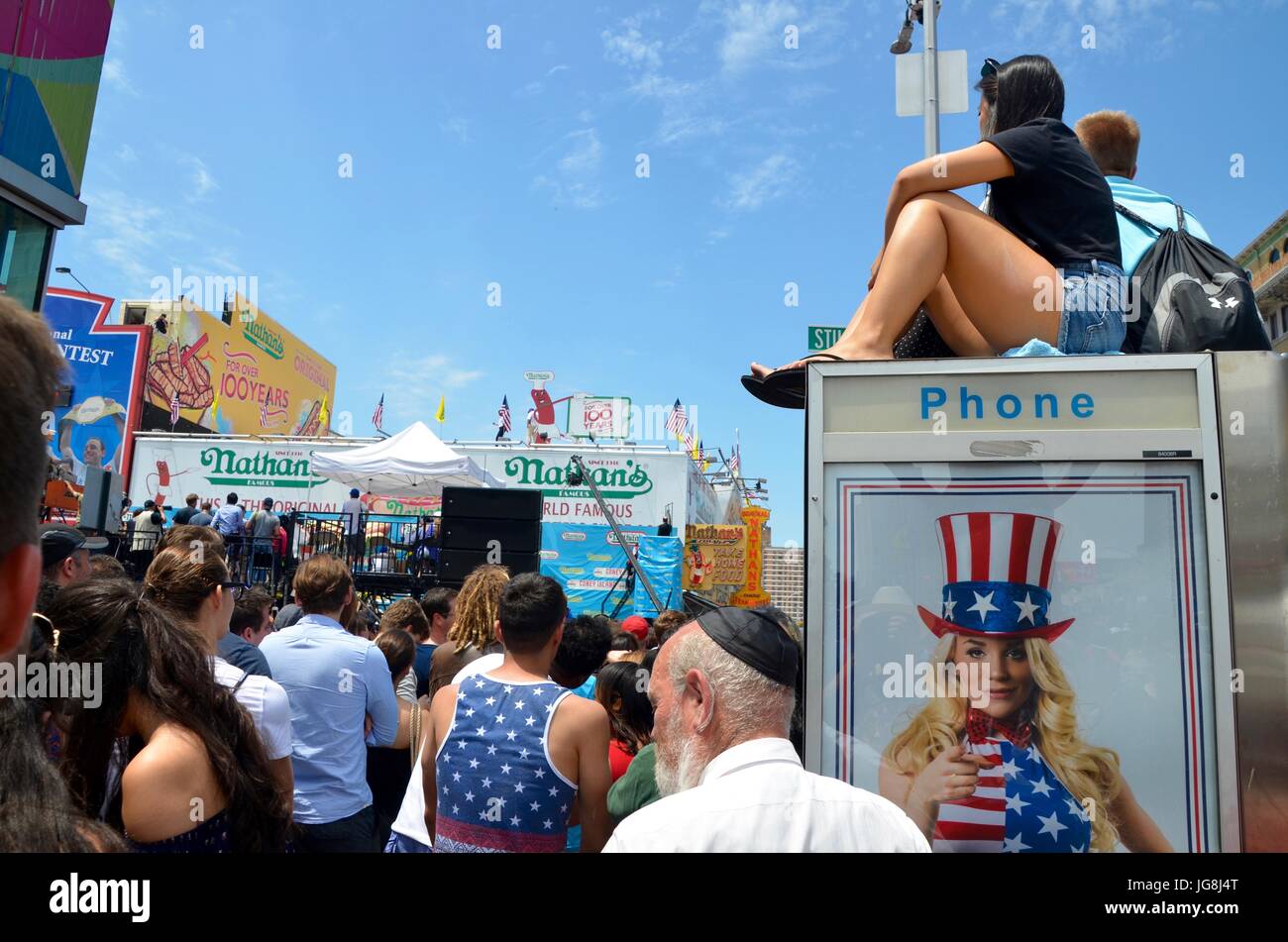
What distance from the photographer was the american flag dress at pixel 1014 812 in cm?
206

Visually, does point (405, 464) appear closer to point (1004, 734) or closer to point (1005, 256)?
point (1005, 256)

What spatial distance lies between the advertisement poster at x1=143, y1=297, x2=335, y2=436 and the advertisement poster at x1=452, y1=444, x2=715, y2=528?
1489 centimetres

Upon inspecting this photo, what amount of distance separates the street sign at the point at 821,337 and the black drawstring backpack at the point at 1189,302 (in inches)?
180

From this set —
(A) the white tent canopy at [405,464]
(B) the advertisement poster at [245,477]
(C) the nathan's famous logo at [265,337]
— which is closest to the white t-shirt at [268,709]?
(A) the white tent canopy at [405,464]

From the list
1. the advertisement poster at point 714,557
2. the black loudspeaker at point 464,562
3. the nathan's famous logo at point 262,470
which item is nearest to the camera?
the black loudspeaker at point 464,562

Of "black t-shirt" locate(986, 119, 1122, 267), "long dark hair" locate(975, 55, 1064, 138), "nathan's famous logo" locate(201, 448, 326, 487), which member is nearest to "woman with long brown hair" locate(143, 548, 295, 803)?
"black t-shirt" locate(986, 119, 1122, 267)

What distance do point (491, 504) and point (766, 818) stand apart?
9.51 meters

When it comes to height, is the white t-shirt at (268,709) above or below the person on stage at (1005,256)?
below

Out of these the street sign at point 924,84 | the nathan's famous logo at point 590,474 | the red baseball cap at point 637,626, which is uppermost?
the street sign at point 924,84

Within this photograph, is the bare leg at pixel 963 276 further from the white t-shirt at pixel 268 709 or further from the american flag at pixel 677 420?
the american flag at pixel 677 420

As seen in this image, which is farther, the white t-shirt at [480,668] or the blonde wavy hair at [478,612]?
the blonde wavy hair at [478,612]

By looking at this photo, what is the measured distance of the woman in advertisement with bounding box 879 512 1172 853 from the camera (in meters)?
2.07

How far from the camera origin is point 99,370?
91.6 ft
